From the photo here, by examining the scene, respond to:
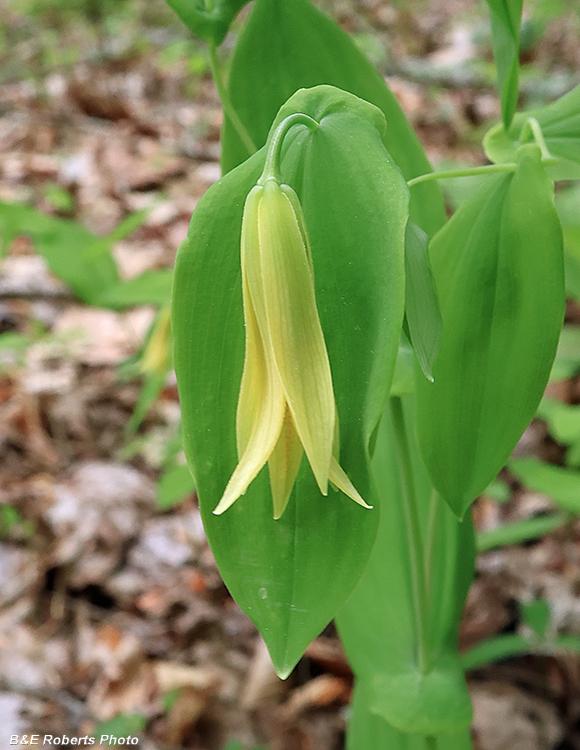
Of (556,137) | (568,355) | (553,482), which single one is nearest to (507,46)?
(556,137)

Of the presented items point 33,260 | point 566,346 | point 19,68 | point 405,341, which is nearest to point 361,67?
point 405,341

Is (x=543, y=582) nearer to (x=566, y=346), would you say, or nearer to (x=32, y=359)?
(x=566, y=346)

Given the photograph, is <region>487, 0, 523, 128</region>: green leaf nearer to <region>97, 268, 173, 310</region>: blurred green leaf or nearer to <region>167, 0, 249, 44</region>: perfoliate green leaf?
<region>167, 0, 249, 44</region>: perfoliate green leaf

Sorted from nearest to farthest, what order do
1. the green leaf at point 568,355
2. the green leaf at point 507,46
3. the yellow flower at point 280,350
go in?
the yellow flower at point 280,350
the green leaf at point 507,46
the green leaf at point 568,355

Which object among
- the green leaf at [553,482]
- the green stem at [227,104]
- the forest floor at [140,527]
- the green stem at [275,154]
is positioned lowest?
the forest floor at [140,527]

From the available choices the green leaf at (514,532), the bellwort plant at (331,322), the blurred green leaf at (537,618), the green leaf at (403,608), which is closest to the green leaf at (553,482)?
the green leaf at (514,532)

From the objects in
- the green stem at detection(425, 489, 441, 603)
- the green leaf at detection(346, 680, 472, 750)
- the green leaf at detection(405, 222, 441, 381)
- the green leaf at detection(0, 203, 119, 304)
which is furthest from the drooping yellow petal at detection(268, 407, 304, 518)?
the green leaf at detection(0, 203, 119, 304)

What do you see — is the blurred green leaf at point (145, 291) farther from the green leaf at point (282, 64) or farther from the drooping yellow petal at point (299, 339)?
the drooping yellow petal at point (299, 339)

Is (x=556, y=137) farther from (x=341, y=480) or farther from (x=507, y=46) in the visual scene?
(x=341, y=480)
